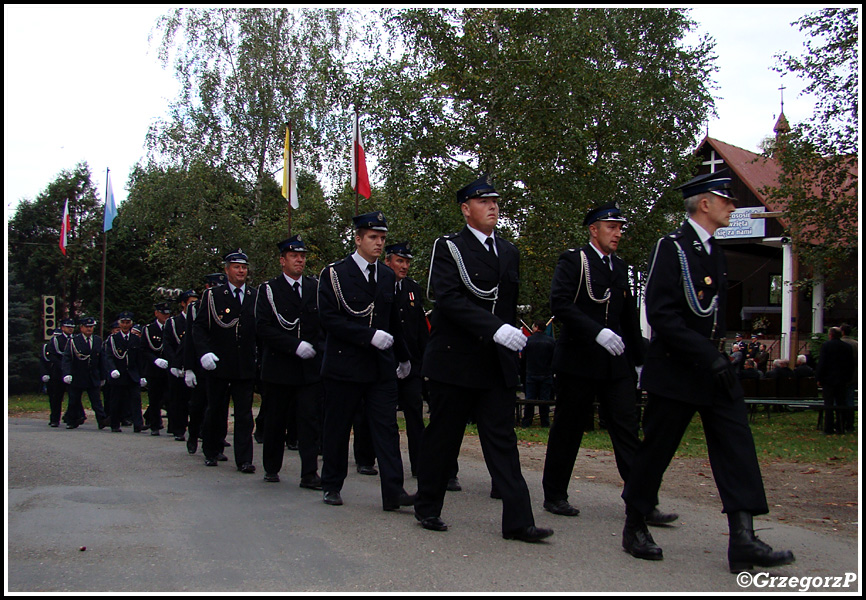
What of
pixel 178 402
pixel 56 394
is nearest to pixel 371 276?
pixel 178 402

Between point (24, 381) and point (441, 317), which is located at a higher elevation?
point (441, 317)

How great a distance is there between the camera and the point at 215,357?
8.97 metres

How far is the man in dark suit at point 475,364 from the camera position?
215 inches

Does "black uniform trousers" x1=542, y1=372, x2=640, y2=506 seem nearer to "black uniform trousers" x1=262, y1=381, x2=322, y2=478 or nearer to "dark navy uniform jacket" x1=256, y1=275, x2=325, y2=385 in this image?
"black uniform trousers" x1=262, y1=381, x2=322, y2=478

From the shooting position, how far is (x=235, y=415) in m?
8.95

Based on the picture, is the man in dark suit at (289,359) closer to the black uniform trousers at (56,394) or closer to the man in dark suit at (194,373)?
the man in dark suit at (194,373)

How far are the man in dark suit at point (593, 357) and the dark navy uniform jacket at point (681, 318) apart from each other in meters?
1.10

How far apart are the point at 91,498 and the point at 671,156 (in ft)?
69.0

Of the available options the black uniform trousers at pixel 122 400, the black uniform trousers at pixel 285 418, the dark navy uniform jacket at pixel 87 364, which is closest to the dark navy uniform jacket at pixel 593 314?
the black uniform trousers at pixel 285 418

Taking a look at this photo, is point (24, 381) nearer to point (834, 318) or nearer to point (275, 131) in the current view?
point (275, 131)

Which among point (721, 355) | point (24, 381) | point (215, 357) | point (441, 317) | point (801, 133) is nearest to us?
point (721, 355)

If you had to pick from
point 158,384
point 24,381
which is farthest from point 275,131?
point 158,384

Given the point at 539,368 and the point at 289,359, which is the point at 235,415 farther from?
the point at 539,368

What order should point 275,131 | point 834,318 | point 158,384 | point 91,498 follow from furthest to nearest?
point 834,318
point 275,131
point 158,384
point 91,498
